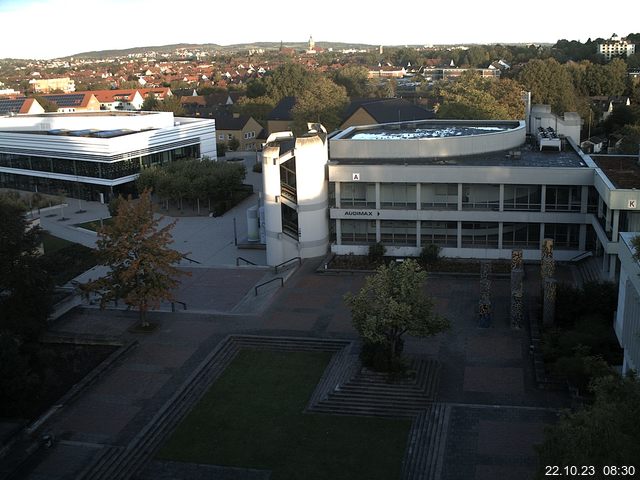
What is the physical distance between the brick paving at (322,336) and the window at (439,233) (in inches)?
125

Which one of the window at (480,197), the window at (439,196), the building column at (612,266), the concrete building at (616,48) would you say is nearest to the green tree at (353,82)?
the concrete building at (616,48)

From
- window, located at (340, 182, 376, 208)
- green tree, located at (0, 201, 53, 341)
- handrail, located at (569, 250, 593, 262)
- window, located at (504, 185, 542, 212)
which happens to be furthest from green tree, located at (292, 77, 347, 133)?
green tree, located at (0, 201, 53, 341)

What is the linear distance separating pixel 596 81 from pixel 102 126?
235 feet

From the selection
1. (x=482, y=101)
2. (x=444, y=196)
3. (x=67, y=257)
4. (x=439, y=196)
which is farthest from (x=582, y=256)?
(x=482, y=101)

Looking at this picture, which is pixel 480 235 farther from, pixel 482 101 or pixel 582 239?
pixel 482 101

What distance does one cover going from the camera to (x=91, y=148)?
55.4m

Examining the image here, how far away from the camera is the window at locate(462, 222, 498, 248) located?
1358 inches

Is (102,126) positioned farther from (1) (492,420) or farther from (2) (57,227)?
(1) (492,420)

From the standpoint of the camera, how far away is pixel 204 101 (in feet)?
379

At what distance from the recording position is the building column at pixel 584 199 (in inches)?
1289

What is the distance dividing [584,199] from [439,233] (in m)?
6.95

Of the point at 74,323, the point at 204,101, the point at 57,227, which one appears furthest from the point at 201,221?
the point at 204,101

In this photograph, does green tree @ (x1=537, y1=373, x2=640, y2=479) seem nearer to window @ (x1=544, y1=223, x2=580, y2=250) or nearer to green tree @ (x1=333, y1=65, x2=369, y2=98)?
window @ (x1=544, y1=223, x2=580, y2=250)

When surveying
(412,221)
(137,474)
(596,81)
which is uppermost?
(596,81)
